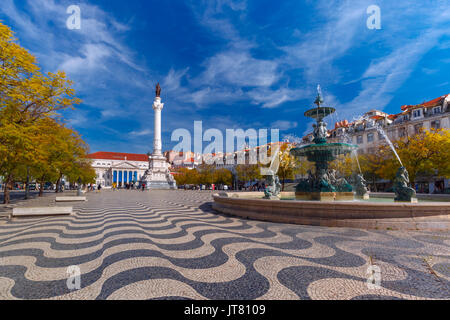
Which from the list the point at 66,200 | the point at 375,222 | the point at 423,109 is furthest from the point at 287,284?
the point at 423,109

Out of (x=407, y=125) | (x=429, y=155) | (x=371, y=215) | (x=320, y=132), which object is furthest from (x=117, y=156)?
(x=371, y=215)

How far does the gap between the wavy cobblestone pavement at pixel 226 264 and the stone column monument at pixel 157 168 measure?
55.2m

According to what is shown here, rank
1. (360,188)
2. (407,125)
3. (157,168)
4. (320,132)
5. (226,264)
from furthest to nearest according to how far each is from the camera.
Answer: (157,168)
(407,125)
(360,188)
(320,132)
(226,264)

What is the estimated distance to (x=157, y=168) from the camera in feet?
206

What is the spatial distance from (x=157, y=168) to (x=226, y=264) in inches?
2465

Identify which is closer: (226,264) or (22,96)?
(226,264)

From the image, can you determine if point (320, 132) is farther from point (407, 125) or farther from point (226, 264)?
point (407, 125)

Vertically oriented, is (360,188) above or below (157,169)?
below

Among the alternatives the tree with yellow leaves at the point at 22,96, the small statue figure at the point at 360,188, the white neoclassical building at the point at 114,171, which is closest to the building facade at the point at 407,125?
the small statue figure at the point at 360,188

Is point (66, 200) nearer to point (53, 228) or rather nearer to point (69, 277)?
point (53, 228)

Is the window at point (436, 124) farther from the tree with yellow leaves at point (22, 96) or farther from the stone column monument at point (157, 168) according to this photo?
the stone column monument at point (157, 168)

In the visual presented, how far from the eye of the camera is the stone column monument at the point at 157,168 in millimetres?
60094

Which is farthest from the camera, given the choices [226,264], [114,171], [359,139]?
[114,171]

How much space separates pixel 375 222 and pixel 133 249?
7.10 metres
